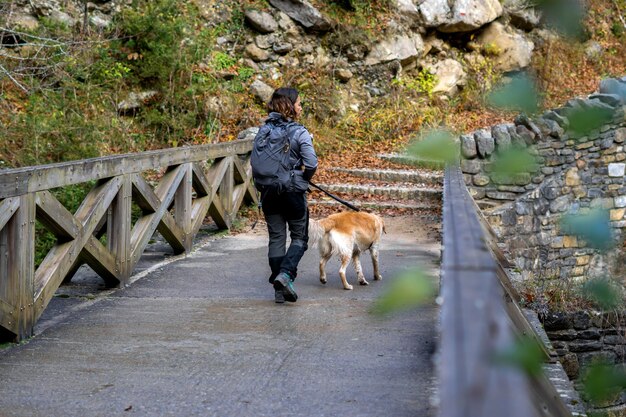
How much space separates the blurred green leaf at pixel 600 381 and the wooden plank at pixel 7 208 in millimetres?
4223

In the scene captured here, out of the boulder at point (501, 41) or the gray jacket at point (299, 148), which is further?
the boulder at point (501, 41)

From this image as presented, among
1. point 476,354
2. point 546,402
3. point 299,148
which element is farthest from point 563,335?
point 476,354

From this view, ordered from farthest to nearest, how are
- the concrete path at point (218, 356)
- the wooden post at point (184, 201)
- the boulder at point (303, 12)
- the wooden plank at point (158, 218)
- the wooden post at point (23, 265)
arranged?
the boulder at point (303, 12), the wooden post at point (184, 201), the wooden plank at point (158, 218), the wooden post at point (23, 265), the concrete path at point (218, 356)

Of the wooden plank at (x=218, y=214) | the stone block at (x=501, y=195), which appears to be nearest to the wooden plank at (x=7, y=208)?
the wooden plank at (x=218, y=214)

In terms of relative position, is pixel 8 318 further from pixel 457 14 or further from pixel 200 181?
pixel 457 14

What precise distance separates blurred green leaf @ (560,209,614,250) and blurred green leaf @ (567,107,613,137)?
0.44 feet

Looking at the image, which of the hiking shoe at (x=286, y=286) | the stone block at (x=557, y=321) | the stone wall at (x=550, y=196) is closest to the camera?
the hiking shoe at (x=286, y=286)

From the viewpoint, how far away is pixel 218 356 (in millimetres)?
5027

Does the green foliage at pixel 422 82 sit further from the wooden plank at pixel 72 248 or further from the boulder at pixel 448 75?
the wooden plank at pixel 72 248

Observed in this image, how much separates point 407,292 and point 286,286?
553 centimetres

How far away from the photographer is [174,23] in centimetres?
1662

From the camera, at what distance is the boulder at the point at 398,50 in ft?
66.4

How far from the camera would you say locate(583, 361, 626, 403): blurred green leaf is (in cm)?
143

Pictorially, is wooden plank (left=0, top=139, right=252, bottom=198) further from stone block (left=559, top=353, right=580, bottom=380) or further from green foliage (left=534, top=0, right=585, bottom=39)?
green foliage (left=534, top=0, right=585, bottom=39)
